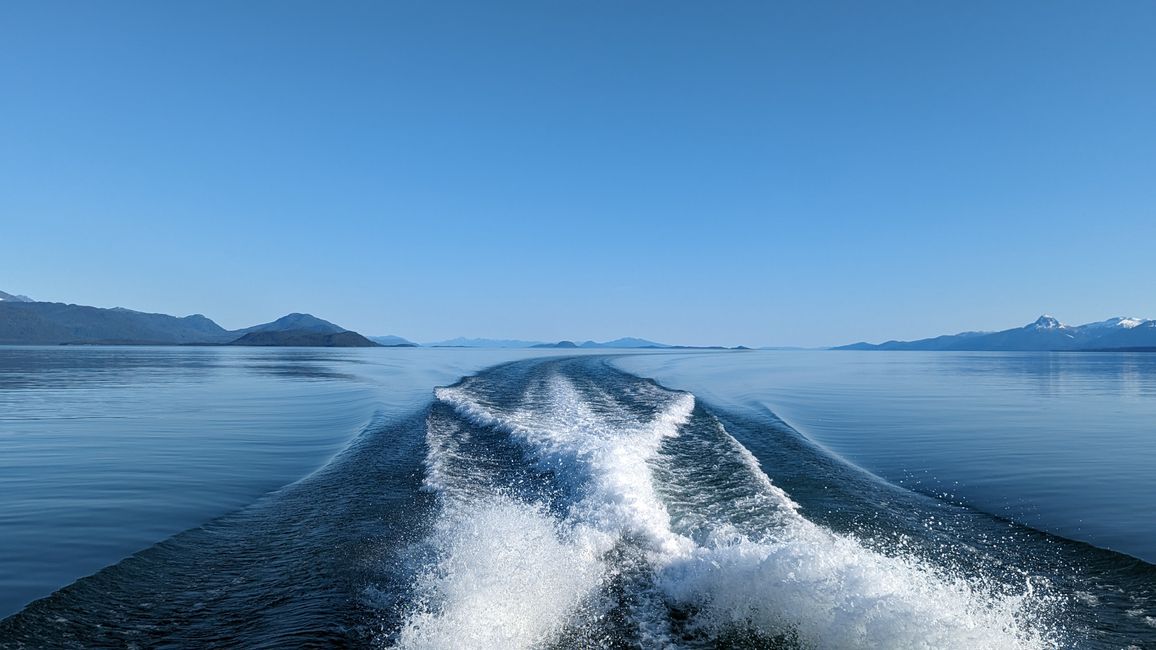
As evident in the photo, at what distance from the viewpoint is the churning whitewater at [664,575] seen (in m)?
5.57

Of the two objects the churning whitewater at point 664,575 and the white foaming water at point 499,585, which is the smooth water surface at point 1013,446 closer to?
the churning whitewater at point 664,575

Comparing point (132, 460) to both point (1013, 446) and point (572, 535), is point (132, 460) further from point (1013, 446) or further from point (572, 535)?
point (1013, 446)

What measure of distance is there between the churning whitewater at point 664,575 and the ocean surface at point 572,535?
35mm

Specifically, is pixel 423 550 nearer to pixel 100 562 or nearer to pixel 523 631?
pixel 523 631

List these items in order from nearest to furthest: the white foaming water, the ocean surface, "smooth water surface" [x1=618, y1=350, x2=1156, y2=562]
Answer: the white foaming water < the ocean surface < "smooth water surface" [x1=618, y1=350, x2=1156, y2=562]

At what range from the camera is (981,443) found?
16406mm

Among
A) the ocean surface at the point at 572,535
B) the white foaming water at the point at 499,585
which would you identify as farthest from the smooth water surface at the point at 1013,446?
the white foaming water at the point at 499,585

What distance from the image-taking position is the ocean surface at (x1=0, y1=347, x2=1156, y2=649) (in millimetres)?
5793

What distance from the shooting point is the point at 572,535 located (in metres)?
8.27

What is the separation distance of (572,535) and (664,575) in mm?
1705

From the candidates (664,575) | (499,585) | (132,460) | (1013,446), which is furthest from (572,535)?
(1013,446)

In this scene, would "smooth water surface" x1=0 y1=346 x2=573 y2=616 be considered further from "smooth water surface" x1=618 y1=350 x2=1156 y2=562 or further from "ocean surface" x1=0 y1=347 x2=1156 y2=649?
"smooth water surface" x1=618 y1=350 x2=1156 y2=562

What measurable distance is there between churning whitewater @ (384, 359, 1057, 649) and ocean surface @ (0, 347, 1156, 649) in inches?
1.4

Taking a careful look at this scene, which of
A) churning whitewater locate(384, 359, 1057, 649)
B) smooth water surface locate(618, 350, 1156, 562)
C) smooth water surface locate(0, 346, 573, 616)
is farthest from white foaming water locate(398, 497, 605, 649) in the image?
smooth water surface locate(618, 350, 1156, 562)
